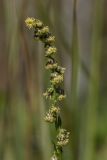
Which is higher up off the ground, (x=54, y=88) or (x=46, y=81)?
(x=46, y=81)

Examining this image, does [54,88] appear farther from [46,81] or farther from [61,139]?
[46,81]

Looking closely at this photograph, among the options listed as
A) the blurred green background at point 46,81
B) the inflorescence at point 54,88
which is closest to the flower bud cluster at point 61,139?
the inflorescence at point 54,88

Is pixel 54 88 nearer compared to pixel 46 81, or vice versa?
pixel 54 88

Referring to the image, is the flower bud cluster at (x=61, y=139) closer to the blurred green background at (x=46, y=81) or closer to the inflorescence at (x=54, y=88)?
the inflorescence at (x=54, y=88)

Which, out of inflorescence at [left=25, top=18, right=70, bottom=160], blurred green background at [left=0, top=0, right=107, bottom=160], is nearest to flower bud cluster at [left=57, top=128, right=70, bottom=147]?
inflorescence at [left=25, top=18, right=70, bottom=160]

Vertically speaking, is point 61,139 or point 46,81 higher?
point 46,81

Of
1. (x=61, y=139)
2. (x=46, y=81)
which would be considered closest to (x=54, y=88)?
(x=61, y=139)

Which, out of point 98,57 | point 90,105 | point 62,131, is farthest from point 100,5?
point 62,131

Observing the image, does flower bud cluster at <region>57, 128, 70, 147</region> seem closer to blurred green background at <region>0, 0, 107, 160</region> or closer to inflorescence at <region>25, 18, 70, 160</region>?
inflorescence at <region>25, 18, 70, 160</region>

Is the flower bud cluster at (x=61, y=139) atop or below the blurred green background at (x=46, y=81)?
below

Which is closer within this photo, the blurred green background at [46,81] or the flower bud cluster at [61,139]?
the flower bud cluster at [61,139]

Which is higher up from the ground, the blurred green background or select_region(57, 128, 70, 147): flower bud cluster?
the blurred green background

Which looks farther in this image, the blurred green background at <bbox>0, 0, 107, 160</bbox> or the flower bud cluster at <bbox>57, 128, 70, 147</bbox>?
the blurred green background at <bbox>0, 0, 107, 160</bbox>
